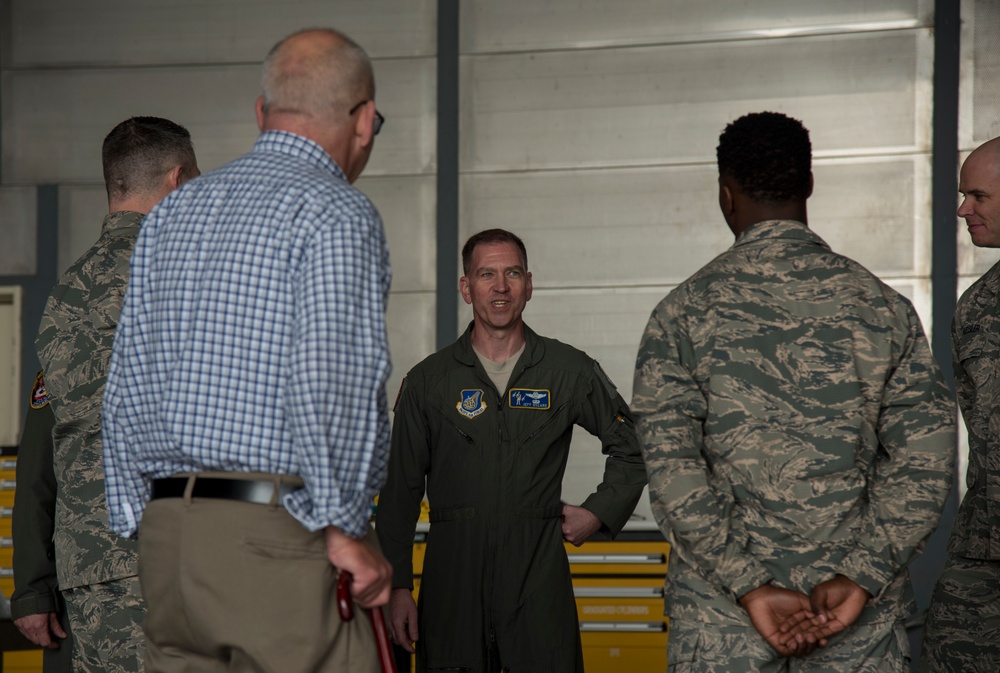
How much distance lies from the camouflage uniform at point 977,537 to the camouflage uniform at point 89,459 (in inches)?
81.8

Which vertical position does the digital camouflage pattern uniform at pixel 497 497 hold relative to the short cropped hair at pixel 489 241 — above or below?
below

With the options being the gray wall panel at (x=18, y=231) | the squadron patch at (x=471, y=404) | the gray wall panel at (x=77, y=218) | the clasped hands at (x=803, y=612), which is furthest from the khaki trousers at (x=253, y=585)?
the gray wall panel at (x=18, y=231)

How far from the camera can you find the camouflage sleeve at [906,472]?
2086 mm

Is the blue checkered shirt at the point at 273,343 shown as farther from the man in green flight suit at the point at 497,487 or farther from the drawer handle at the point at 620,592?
the drawer handle at the point at 620,592

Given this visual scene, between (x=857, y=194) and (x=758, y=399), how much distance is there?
14.4ft

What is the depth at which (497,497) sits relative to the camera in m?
3.25

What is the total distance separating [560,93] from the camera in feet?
21.3

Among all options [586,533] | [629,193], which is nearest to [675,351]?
[586,533]

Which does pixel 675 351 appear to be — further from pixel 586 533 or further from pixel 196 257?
pixel 586 533

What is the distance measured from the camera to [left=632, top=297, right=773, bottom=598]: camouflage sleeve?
2.09 meters

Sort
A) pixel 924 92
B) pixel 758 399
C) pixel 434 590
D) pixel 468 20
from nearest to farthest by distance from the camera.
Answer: pixel 758 399, pixel 434 590, pixel 924 92, pixel 468 20

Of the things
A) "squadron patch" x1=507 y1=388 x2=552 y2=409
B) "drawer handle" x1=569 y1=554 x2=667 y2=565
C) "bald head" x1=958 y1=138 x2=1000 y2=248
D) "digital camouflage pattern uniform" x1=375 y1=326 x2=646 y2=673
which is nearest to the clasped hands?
"digital camouflage pattern uniform" x1=375 y1=326 x2=646 y2=673

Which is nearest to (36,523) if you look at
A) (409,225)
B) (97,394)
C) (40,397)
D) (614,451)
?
(40,397)

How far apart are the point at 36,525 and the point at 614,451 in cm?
164
